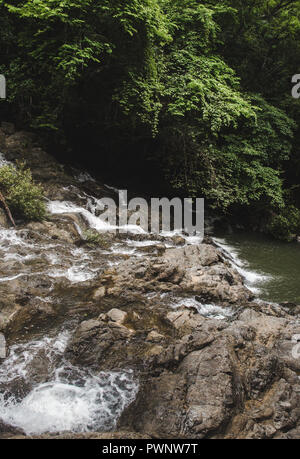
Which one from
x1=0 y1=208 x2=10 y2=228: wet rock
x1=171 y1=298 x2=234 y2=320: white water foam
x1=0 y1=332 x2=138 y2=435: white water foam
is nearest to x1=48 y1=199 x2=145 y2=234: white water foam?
x1=0 y1=208 x2=10 y2=228: wet rock

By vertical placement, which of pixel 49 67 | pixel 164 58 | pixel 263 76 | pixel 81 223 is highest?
pixel 263 76

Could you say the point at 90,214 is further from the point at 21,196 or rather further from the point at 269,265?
the point at 269,265

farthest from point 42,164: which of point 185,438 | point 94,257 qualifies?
point 185,438

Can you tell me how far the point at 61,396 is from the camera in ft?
11.4

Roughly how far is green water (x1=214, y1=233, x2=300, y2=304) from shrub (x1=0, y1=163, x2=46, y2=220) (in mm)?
6010

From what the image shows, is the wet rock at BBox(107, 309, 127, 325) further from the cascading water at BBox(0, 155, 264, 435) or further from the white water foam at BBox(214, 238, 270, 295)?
the white water foam at BBox(214, 238, 270, 295)

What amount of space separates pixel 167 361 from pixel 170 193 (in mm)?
9553

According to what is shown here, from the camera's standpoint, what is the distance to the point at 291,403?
11.1ft

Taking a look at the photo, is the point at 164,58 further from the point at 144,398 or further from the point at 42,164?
the point at 144,398

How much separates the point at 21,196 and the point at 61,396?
5469mm

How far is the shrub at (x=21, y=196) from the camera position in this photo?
24.8ft

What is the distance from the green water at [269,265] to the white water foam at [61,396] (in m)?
4.88

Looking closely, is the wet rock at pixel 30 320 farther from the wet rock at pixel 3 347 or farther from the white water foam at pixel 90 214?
the white water foam at pixel 90 214

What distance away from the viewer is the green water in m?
7.71
